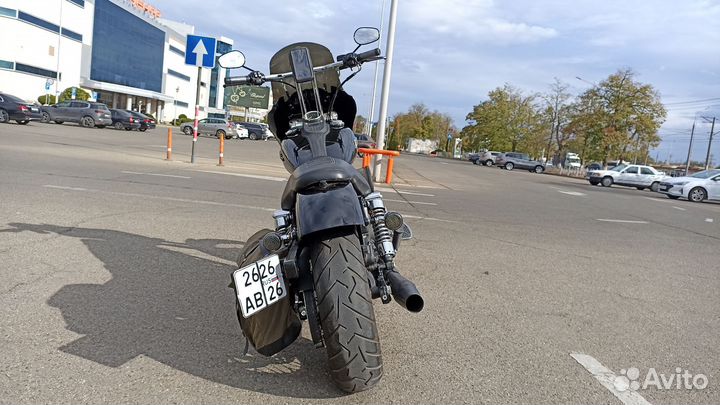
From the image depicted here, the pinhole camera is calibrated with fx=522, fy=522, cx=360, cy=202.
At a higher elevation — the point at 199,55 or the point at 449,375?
the point at 199,55

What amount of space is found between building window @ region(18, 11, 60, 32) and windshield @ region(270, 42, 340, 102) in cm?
6591

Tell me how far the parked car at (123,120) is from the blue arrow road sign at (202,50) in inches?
963

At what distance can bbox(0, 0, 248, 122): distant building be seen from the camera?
2234 inches

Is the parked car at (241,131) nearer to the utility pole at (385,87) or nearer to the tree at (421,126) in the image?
the utility pole at (385,87)

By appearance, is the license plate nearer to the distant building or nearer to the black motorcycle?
the black motorcycle

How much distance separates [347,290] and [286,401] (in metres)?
0.67

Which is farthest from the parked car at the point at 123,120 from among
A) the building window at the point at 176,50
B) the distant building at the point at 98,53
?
the building window at the point at 176,50

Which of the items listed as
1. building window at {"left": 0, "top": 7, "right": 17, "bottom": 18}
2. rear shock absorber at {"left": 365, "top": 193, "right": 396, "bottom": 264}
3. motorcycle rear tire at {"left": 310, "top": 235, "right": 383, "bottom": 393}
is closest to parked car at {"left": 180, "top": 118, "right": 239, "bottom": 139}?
building window at {"left": 0, "top": 7, "right": 17, "bottom": 18}

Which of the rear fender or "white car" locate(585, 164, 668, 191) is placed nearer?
the rear fender

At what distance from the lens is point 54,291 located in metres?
3.98

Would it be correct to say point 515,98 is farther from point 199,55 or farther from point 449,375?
point 449,375

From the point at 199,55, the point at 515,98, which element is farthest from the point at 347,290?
the point at 515,98

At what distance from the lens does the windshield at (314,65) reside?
401 cm

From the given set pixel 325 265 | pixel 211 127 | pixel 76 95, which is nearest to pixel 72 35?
pixel 76 95
